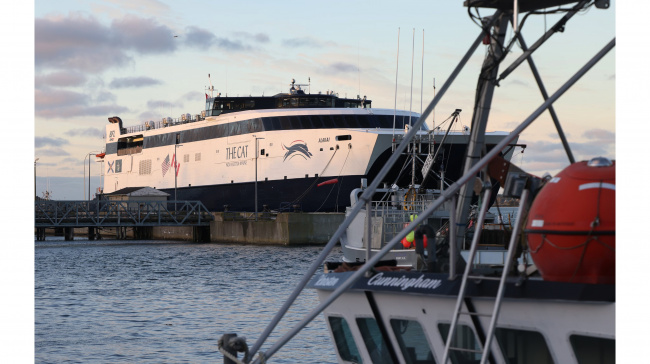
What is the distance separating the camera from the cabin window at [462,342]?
402 inches

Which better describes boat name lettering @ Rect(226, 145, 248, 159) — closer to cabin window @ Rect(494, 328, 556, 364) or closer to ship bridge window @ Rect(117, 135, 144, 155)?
ship bridge window @ Rect(117, 135, 144, 155)

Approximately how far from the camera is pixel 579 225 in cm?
912

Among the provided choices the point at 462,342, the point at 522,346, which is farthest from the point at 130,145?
the point at 522,346

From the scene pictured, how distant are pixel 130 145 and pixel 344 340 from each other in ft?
329

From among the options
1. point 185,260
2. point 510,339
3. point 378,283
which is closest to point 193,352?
point 378,283

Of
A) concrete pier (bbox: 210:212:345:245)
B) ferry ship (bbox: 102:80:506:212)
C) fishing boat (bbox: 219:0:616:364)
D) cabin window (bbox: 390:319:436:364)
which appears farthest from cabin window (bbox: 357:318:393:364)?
concrete pier (bbox: 210:212:345:245)

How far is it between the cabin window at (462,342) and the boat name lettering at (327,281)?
5.69 feet

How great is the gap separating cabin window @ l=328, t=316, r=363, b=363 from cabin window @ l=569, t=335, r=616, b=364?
358 centimetres

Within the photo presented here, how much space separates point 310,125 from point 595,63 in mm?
67712

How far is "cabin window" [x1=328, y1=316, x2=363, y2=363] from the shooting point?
1216cm

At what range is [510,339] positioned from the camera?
9.85 m

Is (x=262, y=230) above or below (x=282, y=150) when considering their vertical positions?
below

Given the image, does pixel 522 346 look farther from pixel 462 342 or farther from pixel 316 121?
pixel 316 121

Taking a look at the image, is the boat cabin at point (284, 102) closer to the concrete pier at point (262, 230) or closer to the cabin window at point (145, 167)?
the concrete pier at point (262, 230)
